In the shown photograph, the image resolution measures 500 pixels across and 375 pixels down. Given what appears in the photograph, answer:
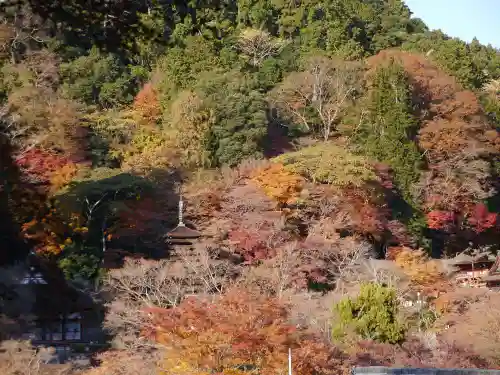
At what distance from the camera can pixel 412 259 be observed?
70.8 ft

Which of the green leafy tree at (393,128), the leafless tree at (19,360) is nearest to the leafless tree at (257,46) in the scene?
the green leafy tree at (393,128)

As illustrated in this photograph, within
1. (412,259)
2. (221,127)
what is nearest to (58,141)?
(221,127)

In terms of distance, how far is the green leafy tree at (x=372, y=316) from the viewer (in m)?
15.0

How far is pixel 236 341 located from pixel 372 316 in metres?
5.14

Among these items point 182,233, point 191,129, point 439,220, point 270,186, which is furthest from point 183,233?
point 439,220

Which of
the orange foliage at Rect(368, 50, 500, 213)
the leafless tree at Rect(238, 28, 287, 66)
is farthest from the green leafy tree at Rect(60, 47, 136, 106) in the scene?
the orange foliage at Rect(368, 50, 500, 213)

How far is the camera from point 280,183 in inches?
867

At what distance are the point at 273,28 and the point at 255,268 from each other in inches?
739

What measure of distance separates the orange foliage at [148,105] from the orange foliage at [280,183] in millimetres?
6680

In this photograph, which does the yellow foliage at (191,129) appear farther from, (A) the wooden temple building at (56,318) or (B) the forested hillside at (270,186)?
(A) the wooden temple building at (56,318)

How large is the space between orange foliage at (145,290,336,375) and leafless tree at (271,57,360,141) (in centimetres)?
1743

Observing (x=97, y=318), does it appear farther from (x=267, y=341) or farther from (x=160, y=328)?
(x=267, y=341)

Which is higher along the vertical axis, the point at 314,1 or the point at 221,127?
the point at 314,1

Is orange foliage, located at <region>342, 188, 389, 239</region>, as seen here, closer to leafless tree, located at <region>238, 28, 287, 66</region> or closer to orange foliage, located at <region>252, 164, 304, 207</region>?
orange foliage, located at <region>252, 164, 304, 207</region>
